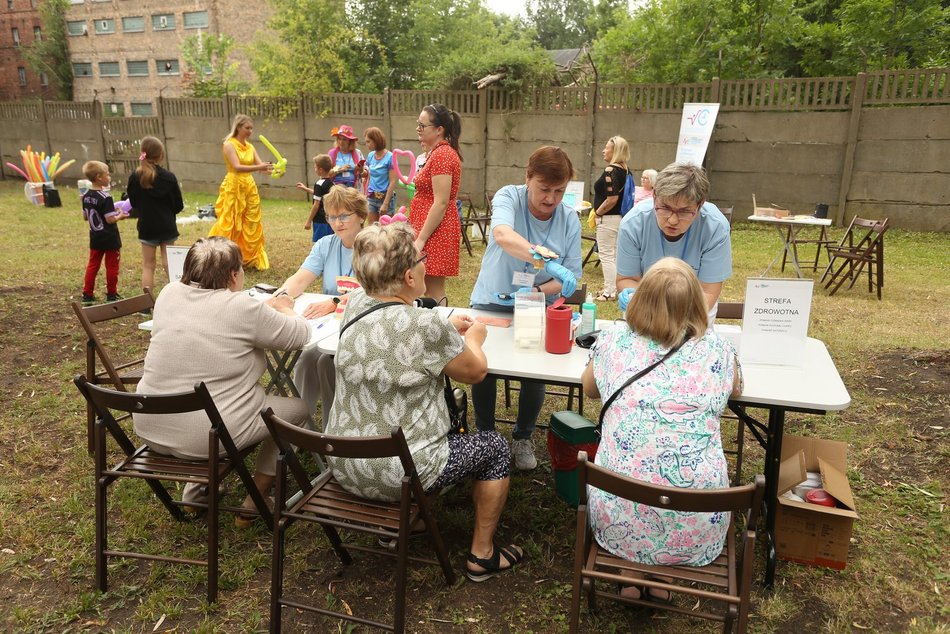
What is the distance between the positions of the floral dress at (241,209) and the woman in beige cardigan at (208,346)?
474 cm

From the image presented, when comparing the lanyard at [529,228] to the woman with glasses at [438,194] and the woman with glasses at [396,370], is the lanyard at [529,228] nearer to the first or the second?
the woman with glasses at [396,370]

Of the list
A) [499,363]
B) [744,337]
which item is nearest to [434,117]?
[499,363]

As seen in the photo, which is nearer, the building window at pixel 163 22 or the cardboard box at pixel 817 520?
the cardboard box at pixel 817 520

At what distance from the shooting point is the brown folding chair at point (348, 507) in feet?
6.15

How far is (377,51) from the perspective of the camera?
1981 cm

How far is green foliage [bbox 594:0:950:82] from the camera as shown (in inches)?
463

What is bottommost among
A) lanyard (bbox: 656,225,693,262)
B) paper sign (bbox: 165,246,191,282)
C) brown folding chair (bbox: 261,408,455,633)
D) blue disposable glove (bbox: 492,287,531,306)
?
brown folding chair (bbox: 261,408,455,633)

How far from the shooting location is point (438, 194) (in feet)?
12.9

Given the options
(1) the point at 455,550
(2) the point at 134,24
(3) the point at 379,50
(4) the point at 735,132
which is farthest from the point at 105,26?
(1) the point at 455,550

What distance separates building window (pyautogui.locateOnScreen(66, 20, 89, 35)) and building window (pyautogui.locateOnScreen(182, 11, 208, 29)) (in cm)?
685

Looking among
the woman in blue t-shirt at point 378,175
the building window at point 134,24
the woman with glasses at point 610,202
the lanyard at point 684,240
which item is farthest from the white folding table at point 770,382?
the building window at point 134,24

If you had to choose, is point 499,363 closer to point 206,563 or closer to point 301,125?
point 206,563

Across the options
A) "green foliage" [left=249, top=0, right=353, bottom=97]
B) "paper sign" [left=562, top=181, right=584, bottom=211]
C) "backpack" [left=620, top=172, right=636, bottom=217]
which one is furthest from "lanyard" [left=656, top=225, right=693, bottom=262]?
"green foliage" [left=249, top=0, right=353, bottom=97]

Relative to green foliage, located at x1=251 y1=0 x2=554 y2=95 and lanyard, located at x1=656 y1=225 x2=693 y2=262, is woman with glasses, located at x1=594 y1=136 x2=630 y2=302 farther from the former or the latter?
green foliage, located at x1=251 y1=0 x2=554 y2=95
